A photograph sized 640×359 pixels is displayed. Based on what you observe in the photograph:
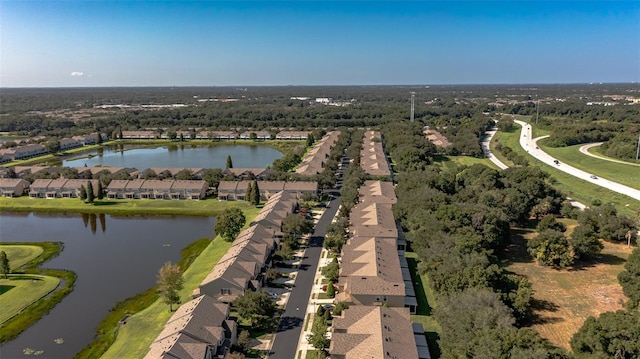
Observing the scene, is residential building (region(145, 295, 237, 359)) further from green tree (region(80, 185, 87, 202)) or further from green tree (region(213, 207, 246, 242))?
green tree (region(80, 185, 87, 202))

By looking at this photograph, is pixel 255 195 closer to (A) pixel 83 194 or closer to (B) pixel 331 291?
(A) pixel 83 194

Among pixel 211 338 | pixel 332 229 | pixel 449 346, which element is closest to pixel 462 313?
pixel 449 346

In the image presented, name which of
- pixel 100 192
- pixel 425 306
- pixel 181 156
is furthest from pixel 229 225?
pixel 181 156

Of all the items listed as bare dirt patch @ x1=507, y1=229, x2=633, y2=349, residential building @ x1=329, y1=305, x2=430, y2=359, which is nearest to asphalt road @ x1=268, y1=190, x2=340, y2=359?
residential building @ x1=329, y1=305, x2=430, y2=359

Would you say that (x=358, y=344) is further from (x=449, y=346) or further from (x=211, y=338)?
(x=211, y=338)

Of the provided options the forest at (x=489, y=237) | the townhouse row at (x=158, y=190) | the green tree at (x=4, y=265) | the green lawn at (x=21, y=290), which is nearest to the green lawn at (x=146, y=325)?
the green lawn at (x=21, y=290)
